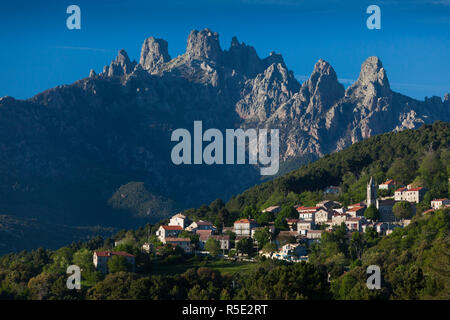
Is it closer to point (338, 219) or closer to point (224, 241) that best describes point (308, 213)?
point (338, 219)

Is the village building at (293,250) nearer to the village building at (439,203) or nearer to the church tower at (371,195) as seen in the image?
the church tower at (371,195)

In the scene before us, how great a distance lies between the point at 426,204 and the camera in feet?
416

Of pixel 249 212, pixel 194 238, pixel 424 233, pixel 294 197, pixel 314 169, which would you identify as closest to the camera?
pixel 424 233

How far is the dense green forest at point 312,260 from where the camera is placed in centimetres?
7962

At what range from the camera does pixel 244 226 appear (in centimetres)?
13025

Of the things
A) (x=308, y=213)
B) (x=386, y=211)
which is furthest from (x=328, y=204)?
(x=386, y=211)

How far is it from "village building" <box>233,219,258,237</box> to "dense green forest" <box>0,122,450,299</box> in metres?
2.15

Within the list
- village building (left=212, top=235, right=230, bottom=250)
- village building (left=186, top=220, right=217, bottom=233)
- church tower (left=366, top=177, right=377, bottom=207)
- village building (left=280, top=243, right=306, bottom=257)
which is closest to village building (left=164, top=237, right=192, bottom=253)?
village building (left=212, top=235, right=230, bottom=250)

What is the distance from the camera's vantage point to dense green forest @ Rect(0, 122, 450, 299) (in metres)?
79.6

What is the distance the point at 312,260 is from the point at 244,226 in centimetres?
2271
